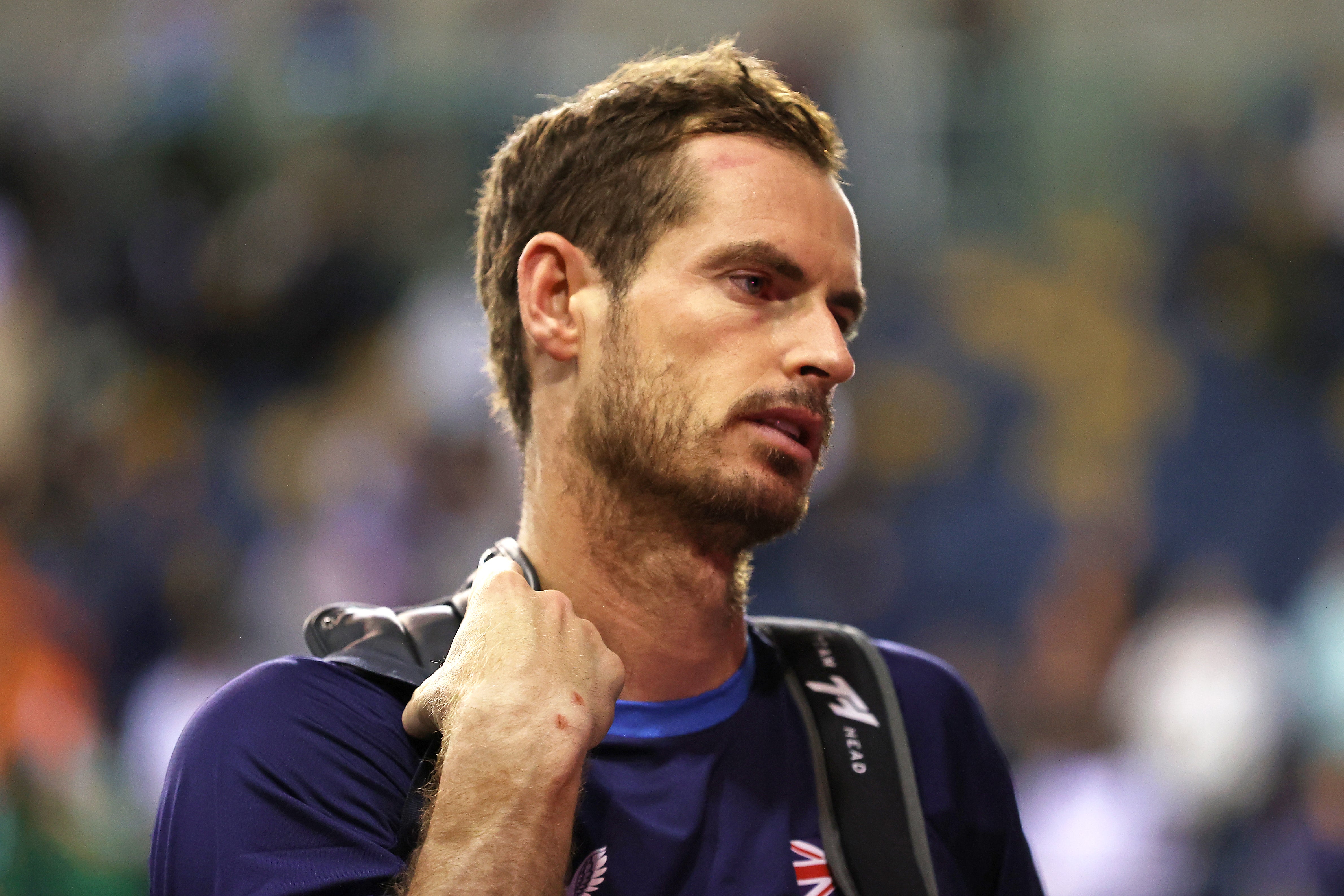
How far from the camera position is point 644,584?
→ 1904mm

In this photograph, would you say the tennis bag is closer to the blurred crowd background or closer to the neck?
the neck

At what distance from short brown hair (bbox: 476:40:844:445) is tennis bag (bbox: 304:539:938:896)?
1.44ft

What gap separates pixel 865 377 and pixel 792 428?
4.55 m

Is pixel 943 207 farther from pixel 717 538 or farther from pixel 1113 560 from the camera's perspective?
pixel 717 538

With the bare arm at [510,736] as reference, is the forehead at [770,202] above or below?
above

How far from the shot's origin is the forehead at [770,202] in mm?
1867

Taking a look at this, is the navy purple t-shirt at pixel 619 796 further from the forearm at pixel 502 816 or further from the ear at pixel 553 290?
the ear at pixel 553 290

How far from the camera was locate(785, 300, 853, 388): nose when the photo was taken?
1.84 m

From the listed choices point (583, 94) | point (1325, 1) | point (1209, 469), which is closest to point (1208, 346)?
point (1209, 469)

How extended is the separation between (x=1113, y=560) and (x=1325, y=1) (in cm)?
406

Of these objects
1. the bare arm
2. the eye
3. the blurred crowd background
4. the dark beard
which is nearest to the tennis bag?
the bare arm

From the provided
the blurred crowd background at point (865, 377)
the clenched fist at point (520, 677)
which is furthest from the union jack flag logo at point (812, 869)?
the blurred crowd background at point (865, 377)

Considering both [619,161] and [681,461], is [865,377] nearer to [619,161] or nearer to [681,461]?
[619,161]

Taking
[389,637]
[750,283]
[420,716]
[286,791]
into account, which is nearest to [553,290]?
[750,283]
